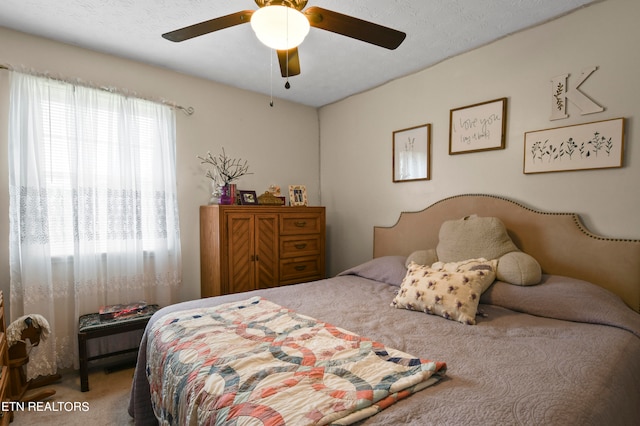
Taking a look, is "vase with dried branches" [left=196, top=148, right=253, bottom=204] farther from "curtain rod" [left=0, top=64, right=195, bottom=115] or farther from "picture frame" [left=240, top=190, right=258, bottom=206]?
"curtain rod" [left=0, top=64, right=195, bottom=115]

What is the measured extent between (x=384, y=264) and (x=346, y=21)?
6.00 ft

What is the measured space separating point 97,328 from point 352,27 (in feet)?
8.39

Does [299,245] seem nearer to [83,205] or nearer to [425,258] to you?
[425,258]

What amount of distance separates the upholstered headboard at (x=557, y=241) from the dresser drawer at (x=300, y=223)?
3.49ft

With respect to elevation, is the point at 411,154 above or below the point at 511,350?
above

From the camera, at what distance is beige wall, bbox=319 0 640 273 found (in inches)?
74.6

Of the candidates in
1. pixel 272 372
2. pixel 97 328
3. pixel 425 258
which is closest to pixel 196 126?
pixel 97 328

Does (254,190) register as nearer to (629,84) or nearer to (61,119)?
(61,119)

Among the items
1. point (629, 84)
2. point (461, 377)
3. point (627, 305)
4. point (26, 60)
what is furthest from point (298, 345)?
point (26, 60)

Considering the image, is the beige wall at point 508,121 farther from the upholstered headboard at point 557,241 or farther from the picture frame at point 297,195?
the picture frame at point 297,195

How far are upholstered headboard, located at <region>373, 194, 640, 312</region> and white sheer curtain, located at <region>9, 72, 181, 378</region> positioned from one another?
236cm

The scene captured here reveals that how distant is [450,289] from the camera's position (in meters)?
1.78

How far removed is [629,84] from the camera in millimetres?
1869

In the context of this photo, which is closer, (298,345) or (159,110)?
(298,345)
